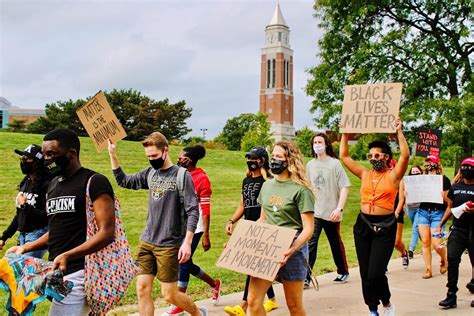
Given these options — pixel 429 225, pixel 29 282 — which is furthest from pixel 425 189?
pixel 29 282

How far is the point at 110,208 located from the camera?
3.67m

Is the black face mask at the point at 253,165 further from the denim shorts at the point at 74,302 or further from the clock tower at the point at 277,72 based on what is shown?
the clock tower at the point at 277,72

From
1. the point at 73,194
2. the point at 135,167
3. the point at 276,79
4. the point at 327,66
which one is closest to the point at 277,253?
the point at 73,194

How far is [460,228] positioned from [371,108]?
211 centimetres

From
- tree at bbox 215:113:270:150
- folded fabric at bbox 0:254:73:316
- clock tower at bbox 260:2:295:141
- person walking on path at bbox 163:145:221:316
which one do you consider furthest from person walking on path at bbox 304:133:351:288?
clock tower at bbox 260:2:295:141

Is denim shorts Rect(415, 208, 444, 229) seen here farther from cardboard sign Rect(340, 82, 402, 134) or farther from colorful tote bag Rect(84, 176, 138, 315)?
colorful tote bag Rect(84, 176, 138, 315)

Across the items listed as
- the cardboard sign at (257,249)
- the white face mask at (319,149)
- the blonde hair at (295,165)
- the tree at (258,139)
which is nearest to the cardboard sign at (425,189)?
the white face mask at (319,149)

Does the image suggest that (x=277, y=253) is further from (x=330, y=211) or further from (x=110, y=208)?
(x=330, y=211)

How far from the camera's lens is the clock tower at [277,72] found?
12375cm

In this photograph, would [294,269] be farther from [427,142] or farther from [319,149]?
[427,142]

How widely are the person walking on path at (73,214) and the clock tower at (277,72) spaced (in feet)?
392

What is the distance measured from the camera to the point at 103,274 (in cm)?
368

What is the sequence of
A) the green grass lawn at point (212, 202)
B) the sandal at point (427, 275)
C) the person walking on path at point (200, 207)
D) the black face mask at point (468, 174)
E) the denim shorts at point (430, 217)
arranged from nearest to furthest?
the person walking on path at point (200, 207) → the black face mask at point (468, 174) → the green grass lawn at point (212, 202) → the sandal at point (427, 275) → the denim shorts at point (430, 217)

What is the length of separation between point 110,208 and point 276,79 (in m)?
123
